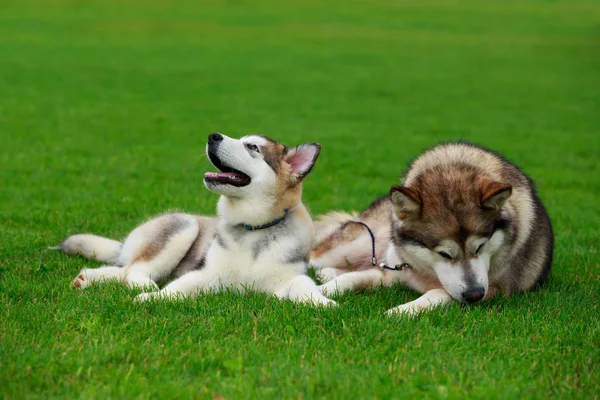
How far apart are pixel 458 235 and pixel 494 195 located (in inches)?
15.2

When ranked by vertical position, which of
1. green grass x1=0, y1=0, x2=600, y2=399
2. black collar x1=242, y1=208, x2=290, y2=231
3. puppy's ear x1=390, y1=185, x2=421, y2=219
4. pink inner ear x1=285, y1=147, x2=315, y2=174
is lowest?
green grass x1=0, y1=0, x2=600, y2=399

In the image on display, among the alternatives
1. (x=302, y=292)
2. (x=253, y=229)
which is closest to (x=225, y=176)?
(x=253, y=229)

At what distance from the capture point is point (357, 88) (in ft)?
79.9

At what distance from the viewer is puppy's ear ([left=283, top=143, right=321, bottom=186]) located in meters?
6.64

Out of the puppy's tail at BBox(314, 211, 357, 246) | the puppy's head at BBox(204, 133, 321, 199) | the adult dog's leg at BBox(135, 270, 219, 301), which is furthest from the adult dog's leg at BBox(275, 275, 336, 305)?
the puppy's tail at BBox(314, 211, 357, 246)

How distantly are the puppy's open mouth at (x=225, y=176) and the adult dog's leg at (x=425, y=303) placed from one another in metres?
1.56

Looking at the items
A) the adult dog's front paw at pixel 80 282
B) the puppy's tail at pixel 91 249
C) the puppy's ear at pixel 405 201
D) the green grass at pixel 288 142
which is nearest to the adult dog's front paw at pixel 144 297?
the green grass at pixel 288 142

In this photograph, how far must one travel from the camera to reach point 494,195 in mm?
5930

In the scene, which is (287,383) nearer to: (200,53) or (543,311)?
(543,311)

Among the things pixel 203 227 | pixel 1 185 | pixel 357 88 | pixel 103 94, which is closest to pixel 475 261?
pixel 203 227

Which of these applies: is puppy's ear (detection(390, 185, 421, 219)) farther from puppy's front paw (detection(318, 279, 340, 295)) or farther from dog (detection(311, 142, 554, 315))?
puppy's front paw (detection(318, 279, 340, 295))

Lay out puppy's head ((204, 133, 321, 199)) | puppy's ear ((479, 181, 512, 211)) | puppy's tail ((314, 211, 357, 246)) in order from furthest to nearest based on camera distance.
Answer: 1. puppy's tail ((314, 211, 357, 246))
2. puppy's head ((204, 133, 321, 199))
3. puppy's ear ((479, 181, 512, 211))

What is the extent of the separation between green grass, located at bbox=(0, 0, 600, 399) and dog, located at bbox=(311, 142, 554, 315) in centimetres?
22

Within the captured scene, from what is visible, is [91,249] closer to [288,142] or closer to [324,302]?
[324,302]
